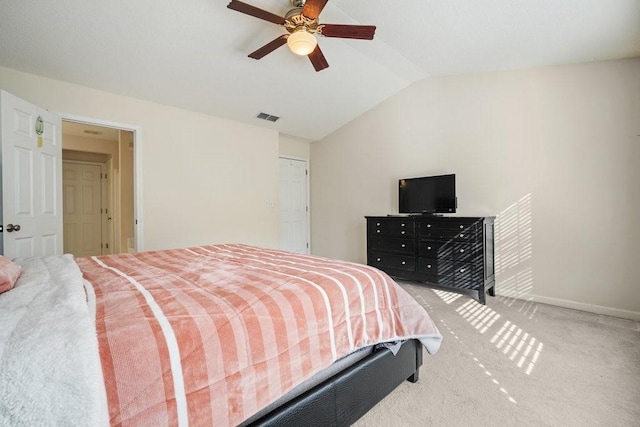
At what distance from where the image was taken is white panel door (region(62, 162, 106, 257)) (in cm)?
521

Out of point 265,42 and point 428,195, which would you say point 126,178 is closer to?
point 265,42

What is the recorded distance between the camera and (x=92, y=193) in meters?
5.54

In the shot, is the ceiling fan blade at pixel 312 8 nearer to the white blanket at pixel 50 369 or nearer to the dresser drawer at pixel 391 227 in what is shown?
the white blanket at pixel 50 369

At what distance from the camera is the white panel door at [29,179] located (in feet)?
8.02

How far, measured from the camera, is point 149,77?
3.17 metres

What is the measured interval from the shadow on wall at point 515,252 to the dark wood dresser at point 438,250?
166 millimetres

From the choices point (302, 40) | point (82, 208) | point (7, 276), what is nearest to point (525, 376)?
point (7, 276)

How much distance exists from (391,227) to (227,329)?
3278mm

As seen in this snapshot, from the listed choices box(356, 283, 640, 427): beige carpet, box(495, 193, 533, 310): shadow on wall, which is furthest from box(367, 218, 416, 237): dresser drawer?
box(356, 283, 640, 427): beige carpet

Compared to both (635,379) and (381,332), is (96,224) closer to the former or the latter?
(381,332)

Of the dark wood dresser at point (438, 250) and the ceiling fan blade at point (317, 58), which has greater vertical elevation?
the ceiling fan blade at point (317, 58)

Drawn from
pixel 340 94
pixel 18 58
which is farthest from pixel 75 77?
pixel 340 94

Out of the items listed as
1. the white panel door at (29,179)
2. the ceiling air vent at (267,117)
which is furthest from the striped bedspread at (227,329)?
the ceiling air vent at (267,117)

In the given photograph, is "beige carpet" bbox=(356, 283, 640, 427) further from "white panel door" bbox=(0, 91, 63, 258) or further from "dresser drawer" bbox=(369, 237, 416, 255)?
"white panel door" bbox=(0, 91, 63, 258)
